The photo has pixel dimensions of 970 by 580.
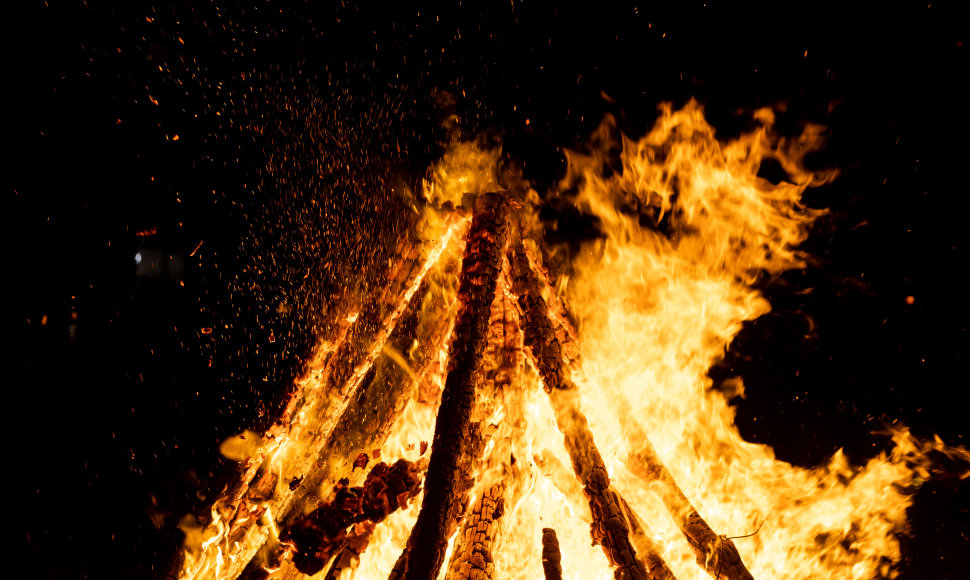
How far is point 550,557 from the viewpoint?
1.93 meters

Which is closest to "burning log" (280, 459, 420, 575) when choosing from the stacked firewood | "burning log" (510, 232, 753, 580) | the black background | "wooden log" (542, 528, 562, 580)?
the stacked firewood

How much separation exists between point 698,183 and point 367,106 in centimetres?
416

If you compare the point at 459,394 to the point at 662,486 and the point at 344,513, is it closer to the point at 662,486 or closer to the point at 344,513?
the point at 344,513

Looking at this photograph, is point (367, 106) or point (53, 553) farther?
point (367, 106)

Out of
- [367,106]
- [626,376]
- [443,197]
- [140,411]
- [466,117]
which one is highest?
[466,117]

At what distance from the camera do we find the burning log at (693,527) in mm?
1676

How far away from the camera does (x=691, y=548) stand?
5.80ft

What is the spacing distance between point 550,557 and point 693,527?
62cm

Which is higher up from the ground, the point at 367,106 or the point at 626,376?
the point at 367,106

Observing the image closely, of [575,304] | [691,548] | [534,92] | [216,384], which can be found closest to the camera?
[691,548]

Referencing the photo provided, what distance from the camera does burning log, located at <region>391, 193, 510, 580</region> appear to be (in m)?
1.50

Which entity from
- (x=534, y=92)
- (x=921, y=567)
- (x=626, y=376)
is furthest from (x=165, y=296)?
(x=921, y=567)

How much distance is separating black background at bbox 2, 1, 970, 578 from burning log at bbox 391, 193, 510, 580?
5.35ft

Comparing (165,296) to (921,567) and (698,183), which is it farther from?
(921,567)
